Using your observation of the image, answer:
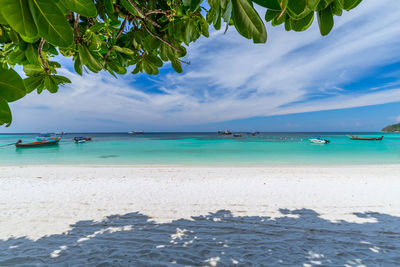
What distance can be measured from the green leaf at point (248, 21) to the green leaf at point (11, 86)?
1.73 feet

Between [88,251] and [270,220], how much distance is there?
9.23 ft

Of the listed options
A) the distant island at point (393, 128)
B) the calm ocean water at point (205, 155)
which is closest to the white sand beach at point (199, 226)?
the calm ocean water at point (205, 155)

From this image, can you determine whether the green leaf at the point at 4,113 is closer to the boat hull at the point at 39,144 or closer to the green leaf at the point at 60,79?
the green leaf at the point at 60,79

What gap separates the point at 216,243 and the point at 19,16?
2.85 m

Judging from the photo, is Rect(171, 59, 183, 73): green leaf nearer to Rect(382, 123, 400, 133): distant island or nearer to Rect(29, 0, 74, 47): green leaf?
Rect(29, 0, 74, 47): green leaf

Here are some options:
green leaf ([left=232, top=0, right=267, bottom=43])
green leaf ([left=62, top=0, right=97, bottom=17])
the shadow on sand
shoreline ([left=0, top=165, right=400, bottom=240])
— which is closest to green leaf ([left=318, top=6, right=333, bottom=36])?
green leaf ([left=232, top=0, right=267, bottom=43])

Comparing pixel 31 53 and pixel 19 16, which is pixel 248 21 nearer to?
pixel 19 16

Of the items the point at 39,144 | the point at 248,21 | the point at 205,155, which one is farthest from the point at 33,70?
the point at 39,144

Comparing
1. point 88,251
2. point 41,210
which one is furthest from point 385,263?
point 41,210

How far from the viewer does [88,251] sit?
7.70ft

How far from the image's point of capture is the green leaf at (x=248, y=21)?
0.49 meters

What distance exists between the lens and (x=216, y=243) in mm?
2547

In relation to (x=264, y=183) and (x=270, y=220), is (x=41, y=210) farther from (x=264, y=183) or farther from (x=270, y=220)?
(x=264, y=183)

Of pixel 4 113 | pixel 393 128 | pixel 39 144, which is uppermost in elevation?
pixel 393 128
